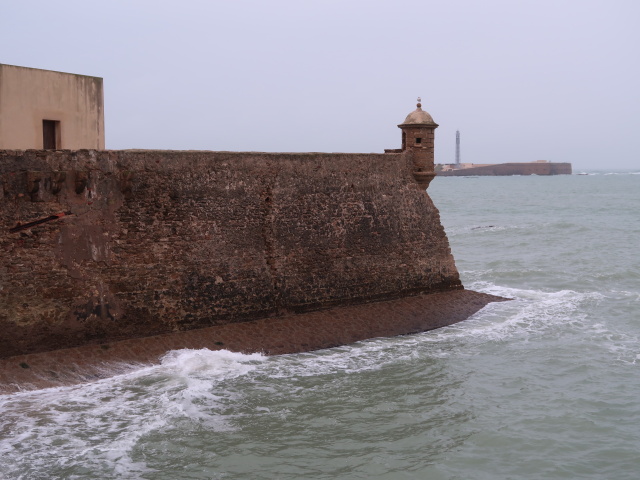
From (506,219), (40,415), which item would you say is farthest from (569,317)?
(506,219)

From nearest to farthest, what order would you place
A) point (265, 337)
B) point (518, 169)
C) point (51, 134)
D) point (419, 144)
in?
point (265, 337) < point (51, 134) < point (419, 144) < point (518, 169)

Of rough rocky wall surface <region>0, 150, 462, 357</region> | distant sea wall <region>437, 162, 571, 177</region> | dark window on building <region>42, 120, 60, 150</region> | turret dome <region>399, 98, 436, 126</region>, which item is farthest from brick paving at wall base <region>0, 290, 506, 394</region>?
distant sea wall <region>437, 162, 571, 177</region>

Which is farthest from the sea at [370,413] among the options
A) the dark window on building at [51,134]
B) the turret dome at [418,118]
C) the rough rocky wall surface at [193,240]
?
the dark window on building at [51,134]

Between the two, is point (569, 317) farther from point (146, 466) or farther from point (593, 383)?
point (146, 466)

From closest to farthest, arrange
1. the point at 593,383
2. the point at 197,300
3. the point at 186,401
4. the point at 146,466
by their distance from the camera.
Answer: the point at 146,466 → the point at 186,401 → the point at 593,383 → the point at 197,300

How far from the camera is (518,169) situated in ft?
460

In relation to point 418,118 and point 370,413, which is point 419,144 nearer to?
point 418,118

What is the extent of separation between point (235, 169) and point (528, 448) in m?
7.07

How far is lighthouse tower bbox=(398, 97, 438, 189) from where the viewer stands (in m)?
16.8

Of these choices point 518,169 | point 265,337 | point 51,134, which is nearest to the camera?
point 265,337

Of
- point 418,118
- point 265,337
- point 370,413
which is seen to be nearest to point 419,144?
point 418,118

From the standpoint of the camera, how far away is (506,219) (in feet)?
153

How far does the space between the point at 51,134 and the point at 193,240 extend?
3.76 m

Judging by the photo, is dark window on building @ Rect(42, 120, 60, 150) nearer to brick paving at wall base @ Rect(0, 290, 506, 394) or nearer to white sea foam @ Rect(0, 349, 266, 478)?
brick paving at wall base @ Rect(0, 290, 506, 394)
